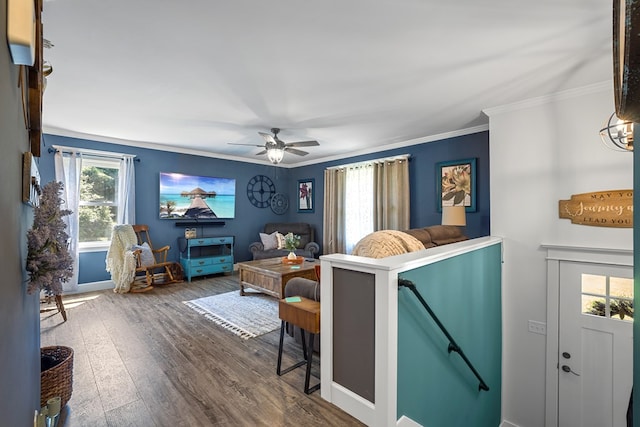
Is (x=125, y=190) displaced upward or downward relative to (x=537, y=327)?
upward

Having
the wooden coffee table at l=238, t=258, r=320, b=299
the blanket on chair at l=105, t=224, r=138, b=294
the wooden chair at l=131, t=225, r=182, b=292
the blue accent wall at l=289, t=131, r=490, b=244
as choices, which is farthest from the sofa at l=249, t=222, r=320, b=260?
the blanket on chair at l=105, t=224, r=138, b=294

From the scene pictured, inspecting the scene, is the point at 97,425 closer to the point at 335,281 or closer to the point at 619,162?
the point at 335,281

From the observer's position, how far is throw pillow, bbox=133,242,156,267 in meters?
4.89

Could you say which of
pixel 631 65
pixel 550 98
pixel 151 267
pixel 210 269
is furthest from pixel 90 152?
pixel 550 98

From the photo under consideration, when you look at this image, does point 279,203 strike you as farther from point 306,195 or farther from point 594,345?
point 594,345

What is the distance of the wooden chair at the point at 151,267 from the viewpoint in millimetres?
4879

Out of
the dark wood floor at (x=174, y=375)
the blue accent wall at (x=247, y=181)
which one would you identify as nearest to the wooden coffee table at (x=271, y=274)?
the dark wood floor at (x=174, y=375)

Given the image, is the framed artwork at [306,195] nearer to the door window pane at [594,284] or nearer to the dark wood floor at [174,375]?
the dark wood floor at [174,375]

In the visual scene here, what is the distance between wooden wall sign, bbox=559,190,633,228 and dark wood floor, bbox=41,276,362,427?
2.80 meters

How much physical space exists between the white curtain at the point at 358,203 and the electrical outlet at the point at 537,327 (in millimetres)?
2935

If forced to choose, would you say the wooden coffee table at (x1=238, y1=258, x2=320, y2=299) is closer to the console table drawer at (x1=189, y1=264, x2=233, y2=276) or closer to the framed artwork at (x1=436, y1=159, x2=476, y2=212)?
the console table drawer at (x1=189, y1=264, x2=233, y2=276)

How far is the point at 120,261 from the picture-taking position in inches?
187

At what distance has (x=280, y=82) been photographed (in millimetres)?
2773

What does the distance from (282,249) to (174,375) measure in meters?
3.73
